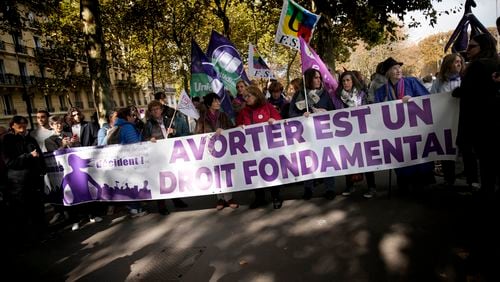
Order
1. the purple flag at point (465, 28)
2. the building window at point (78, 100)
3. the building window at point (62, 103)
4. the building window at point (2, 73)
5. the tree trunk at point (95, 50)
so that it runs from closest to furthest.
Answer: the purple flag at point (465, 28) < the tree trunk at point (95, 50) < the building window at point (2, 73) < the building window at point (62, 103) < the building window at point (78, 100)

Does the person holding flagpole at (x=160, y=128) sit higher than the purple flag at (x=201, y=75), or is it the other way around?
the purple flag at (x=201, y=75)

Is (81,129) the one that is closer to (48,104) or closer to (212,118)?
(212,118)

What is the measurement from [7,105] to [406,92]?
1748 inches

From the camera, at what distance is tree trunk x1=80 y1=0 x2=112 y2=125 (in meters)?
9.41

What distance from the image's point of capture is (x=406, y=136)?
Answer: 4.84m

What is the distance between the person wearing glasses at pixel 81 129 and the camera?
6584 mm

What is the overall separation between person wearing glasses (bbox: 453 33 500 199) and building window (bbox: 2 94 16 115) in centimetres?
4430

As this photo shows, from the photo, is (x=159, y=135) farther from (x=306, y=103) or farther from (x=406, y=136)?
(x=406, y=136)

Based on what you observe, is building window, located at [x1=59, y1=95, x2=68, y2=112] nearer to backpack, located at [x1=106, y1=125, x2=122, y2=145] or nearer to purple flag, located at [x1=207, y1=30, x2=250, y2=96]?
purple flag, located at [x1=207, y1=30, x2=250, y2=96]

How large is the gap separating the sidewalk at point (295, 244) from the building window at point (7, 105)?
132ft

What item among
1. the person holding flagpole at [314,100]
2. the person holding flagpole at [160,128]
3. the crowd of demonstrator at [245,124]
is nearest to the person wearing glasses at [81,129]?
the crowd of demonstrator at [245,124]

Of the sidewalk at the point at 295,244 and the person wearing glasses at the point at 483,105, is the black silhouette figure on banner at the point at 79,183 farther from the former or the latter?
the person wearing glasses at the point at 483,105

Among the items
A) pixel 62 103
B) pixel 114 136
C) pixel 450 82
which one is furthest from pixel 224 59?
pixel 62 103

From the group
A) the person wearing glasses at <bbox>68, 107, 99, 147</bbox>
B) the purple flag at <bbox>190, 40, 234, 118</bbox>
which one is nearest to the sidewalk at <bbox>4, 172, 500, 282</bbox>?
the person wearing glasses at <bbox>68, 107, 99, 147</bbox>
